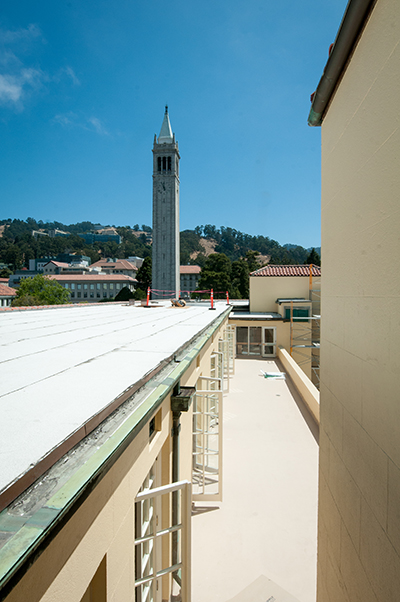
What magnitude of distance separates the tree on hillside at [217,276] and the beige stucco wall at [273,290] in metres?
28.4

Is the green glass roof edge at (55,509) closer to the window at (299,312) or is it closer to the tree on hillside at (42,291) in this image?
the window at (299,312)

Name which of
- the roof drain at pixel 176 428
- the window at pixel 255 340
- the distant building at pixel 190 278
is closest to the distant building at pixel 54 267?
the distant building at pixel 190 278

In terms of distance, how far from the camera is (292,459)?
22.0ft

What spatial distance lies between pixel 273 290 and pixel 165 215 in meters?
36.7

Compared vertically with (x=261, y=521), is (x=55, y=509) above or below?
above

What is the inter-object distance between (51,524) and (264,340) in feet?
56.5

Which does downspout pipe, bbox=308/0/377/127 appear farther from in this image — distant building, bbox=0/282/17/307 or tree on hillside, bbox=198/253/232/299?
tree on hillside, bbox=198/253/232/299

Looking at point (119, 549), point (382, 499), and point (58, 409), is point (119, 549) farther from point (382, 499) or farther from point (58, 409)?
point (382, 499)

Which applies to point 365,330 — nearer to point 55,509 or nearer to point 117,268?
point 55,509

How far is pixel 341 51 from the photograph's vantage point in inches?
113

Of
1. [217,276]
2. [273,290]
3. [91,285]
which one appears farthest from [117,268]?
[273,290]

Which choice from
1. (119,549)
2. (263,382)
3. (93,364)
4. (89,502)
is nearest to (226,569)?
(119,549)

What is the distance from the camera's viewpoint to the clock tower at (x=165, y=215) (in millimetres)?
52969

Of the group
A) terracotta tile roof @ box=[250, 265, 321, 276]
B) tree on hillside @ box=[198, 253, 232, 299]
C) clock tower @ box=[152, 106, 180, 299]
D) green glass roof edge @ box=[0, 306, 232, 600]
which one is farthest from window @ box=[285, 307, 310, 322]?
clock tower @ box=[152, 106, 180, 299]
